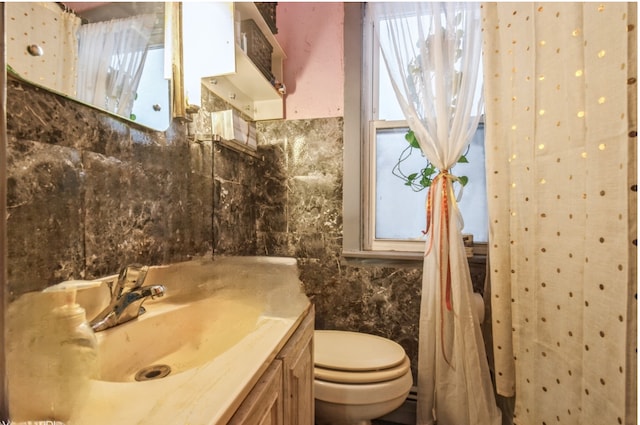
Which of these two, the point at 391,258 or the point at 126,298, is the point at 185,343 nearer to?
the point at 126,298

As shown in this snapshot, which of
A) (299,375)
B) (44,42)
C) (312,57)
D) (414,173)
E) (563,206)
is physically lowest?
(299,375)

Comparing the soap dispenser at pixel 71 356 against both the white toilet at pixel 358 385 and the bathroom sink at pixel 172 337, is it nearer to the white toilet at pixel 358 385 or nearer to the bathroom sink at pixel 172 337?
the bathroom sink at pixel 172 337

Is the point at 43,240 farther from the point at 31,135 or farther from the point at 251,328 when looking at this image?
the point at 251,328

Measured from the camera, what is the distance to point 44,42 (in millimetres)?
589

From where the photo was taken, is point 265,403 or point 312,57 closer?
point 265,403

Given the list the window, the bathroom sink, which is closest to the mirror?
the bathroom sink

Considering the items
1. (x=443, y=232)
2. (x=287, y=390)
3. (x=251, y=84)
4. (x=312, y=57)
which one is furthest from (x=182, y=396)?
(x=312, y=57)

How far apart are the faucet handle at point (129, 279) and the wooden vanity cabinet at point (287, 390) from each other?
0.40 meters

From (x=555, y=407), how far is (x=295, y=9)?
2147 mm

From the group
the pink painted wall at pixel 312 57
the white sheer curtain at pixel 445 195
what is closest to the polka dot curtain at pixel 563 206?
the white sheer curtain at pixel 445 195

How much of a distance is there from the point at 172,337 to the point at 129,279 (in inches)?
7.7

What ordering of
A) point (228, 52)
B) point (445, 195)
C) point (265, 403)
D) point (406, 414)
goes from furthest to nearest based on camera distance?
point (406, 414), point (445, 195), point (228, 52), point (265, 403)

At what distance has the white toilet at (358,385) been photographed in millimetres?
933

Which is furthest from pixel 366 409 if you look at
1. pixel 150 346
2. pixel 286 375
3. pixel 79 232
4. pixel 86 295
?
pixel 79 232
